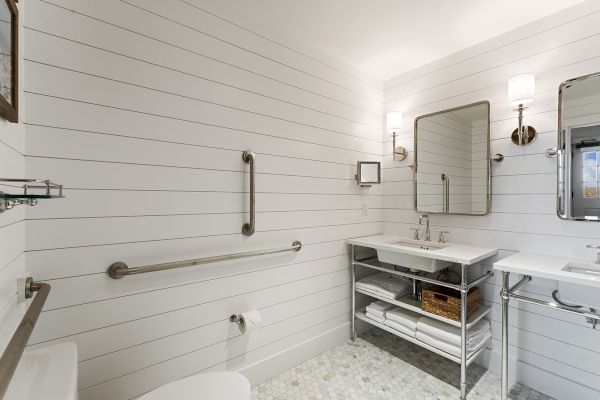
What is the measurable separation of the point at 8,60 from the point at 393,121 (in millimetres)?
2359

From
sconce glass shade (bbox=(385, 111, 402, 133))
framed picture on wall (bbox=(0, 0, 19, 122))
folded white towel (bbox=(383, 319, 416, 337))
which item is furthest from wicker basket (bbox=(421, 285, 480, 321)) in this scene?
framed picture on wall (bbox=(0, 0, 19, 122))

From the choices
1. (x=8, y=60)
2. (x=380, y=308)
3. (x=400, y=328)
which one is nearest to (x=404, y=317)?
(x=400, y=328)

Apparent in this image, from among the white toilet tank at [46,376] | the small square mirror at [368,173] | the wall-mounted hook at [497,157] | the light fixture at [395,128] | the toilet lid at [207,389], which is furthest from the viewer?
the light fixture at [395,128]

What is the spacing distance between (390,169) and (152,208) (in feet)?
6.67

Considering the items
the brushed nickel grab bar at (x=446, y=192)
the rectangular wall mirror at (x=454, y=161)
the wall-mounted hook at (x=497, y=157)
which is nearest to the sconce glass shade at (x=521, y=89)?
the rectangular wall mirror at (x=454, y=161)

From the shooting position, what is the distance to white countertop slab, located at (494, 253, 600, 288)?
1.28 m

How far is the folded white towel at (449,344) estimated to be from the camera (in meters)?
1.78

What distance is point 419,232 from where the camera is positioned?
7.93 ft

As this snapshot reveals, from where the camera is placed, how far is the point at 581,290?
1.42 m

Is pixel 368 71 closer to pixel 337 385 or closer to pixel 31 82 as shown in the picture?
pixel 31 82

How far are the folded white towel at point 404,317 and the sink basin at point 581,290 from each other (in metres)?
0.86

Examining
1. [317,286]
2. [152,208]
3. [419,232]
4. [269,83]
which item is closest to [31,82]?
[152,208]

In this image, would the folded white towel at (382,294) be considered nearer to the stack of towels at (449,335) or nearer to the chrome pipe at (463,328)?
the stack of towels at (449,335)

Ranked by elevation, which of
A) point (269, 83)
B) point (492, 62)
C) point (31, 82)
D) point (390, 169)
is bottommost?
point (390, 169)
